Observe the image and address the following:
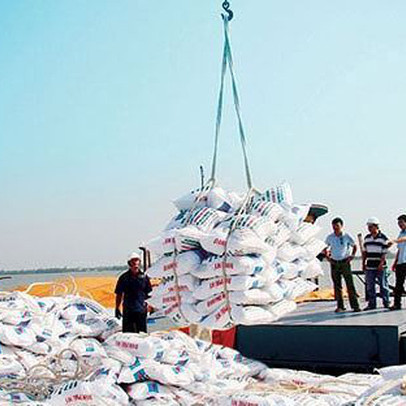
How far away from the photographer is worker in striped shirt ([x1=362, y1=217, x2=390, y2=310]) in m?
7.32

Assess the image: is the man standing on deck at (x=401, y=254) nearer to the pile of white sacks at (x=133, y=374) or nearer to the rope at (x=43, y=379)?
the pile of white sacks at (x=133, y=374)

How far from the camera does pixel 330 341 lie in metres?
6.36

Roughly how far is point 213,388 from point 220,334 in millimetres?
2764

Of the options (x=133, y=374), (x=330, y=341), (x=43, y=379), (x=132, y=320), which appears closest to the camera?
(x=133, y=374)

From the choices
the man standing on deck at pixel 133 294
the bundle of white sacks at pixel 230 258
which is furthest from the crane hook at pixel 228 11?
the man standing on deck at pixel 133 294

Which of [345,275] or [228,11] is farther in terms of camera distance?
[345,275]

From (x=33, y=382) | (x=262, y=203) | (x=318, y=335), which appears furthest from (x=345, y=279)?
(x=33, y=382)

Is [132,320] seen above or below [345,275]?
below

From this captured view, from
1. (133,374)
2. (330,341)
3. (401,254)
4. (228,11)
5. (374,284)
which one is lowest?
(330,341)

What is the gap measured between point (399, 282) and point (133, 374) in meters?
4.16

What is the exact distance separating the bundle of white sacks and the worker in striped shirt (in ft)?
9.06

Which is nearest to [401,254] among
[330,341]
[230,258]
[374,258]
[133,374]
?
[374,258]

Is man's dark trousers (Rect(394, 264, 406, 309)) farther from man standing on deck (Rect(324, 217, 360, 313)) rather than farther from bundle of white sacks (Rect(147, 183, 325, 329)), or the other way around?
bundle of white sacks (Rect(147, 183, 325, 329))

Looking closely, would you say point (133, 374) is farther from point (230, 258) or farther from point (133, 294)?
point (133, 294)
